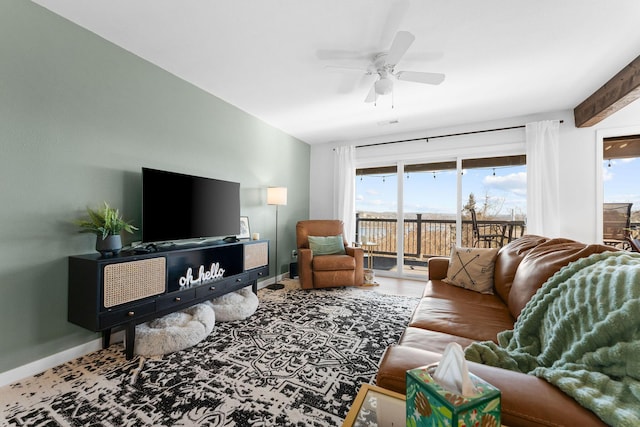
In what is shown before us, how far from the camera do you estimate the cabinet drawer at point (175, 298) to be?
2.11 m

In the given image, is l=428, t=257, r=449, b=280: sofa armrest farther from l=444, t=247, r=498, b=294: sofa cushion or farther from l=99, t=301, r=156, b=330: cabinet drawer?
l=99, t=301, r=156, b=330: cabinet drawer

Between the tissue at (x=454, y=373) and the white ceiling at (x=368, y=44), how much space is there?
2.04 m

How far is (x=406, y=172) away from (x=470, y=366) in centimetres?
407

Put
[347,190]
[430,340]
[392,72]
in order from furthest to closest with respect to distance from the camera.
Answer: [347,190], [392,72], [430,340]

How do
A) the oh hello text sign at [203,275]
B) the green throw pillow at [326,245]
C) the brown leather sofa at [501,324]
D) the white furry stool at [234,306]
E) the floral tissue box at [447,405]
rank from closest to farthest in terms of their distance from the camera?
the floral tissue box at [447,405], the brown leather sofa at [501,324], the oh hello text sign at [203,275], the white furry stool at [234,306], the green throw pillow at [326,245]

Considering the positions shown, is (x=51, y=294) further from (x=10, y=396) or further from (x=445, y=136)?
(x=445, y=136)

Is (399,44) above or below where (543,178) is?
above

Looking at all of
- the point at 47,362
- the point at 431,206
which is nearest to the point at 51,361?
the point at 47,362

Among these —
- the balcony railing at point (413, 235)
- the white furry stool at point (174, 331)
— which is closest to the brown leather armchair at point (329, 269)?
the balcony railing at point (413, 235)

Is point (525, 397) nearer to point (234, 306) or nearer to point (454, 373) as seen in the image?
point (454, 373)

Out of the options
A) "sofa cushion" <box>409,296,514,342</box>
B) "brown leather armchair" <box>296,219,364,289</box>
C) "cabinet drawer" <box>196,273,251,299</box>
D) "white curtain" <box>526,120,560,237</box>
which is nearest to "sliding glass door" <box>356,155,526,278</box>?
"white curtain" <box>526,120,560,237</box>

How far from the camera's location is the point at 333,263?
11.8 feet

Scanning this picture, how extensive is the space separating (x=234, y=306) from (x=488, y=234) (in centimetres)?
379

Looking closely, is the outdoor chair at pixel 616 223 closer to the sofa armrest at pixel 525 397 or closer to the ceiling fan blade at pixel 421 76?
the ceiling fan blade at pixel 421 76
